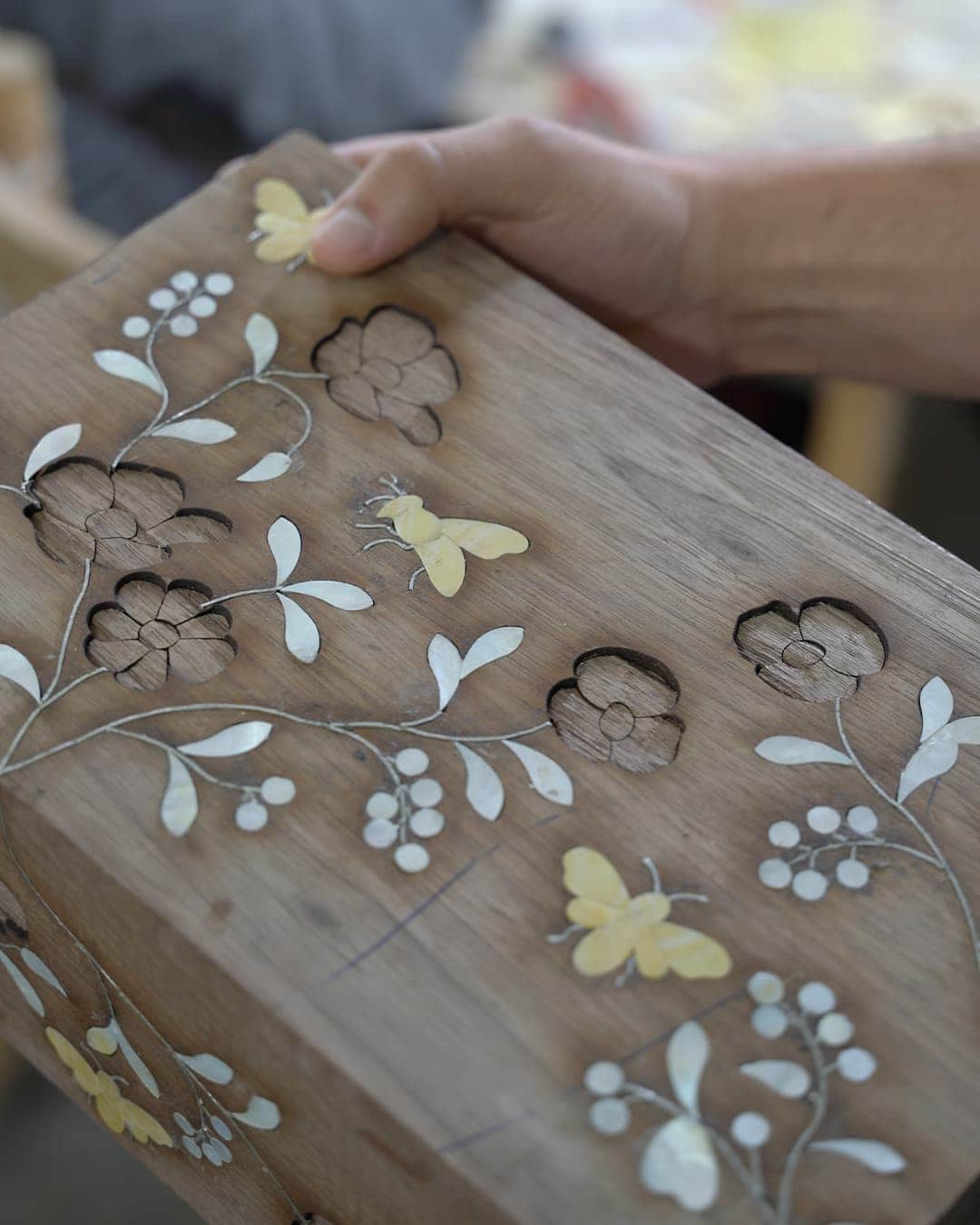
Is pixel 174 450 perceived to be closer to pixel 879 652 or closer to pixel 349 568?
pixel 349 568

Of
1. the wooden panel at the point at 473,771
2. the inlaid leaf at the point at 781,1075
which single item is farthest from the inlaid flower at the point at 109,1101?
the inlaid leaf at the point at 781,1075

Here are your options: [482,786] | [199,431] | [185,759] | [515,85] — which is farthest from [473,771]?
[515,85]

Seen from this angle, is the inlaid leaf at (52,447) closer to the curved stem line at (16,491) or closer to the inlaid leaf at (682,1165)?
the curved stem line at (16,491)

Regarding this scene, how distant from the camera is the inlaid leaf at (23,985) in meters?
0.67

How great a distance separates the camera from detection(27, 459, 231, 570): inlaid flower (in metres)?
0.63

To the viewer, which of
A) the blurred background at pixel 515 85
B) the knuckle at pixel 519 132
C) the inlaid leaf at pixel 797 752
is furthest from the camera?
the blurred background at pixel 515 85

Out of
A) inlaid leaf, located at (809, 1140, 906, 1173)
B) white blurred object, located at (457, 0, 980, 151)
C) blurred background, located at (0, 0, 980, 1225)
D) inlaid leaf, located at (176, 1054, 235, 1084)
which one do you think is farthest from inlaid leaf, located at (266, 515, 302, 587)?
white blurred object, located at (457, 0, 980, 151)

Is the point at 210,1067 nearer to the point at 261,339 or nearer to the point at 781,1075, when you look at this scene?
the point at 781,1075

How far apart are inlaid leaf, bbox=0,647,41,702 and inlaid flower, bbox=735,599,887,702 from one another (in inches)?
12.0

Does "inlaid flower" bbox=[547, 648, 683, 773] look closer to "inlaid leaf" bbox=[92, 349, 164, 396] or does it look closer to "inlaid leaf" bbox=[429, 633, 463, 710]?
"inlaid leaf" bbox=[429, 633, 463, 710]

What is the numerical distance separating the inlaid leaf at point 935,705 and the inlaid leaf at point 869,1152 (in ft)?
0.58

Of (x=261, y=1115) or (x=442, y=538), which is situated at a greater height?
(x=442, y=538)

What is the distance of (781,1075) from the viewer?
1.69 feet

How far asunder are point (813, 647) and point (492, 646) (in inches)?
5.7
